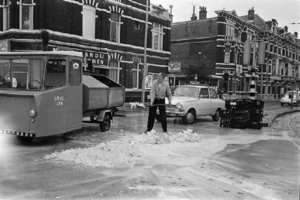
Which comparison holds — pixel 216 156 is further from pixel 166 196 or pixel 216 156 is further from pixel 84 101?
pixel 84 101

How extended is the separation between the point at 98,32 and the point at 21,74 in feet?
56.1

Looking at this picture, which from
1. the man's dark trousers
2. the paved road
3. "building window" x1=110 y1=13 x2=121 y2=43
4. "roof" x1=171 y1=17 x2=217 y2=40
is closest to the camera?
the paved road

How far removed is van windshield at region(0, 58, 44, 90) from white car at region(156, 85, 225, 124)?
640cm

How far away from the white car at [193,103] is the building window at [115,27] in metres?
13.0

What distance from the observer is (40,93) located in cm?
757

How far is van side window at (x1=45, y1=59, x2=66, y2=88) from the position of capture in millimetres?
7840

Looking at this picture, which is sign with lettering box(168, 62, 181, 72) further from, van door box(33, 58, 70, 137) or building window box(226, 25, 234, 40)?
van door box(33, 58, 70, 137)

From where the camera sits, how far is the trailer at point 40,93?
24.8 feet

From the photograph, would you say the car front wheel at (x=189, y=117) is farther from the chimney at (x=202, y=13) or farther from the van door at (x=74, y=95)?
the chimney at (x=202, y=13)

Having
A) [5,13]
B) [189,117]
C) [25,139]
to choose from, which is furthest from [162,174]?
[5,13]

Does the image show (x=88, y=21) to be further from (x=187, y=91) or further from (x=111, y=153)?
(x=111, y=153)

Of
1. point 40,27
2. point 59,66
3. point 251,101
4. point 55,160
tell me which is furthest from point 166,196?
point 40,27

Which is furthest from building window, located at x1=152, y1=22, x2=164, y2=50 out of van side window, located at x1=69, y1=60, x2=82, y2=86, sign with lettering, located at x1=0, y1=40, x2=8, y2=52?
van side window, located at x1=69, y1=60, x2=82, y2=86

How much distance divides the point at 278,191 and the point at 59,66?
238 inches
